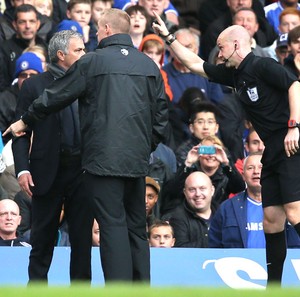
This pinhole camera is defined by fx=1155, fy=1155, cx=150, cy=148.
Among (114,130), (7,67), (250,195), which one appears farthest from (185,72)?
(114,130)

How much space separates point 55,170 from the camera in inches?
381

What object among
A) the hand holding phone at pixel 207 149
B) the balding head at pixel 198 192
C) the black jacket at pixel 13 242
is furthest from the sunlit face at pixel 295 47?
the black jacket at pixel 13 242

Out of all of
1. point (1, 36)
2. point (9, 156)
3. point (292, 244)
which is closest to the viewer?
point (292, 244)

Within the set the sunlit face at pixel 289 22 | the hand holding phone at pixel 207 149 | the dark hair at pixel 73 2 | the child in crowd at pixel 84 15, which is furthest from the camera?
the sunlit face at pixel 289 22

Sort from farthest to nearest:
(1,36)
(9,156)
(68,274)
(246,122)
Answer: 1. (1,36)
2. (246,122)
3. (9,156)
4. (68,274)

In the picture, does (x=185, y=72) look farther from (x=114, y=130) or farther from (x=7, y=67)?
(x=114, y=130)

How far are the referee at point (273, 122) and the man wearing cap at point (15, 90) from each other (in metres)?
4.61

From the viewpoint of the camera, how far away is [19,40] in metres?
15.3

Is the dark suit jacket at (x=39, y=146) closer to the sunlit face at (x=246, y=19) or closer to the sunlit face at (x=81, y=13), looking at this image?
the sunlit face at (x=81, y=13)

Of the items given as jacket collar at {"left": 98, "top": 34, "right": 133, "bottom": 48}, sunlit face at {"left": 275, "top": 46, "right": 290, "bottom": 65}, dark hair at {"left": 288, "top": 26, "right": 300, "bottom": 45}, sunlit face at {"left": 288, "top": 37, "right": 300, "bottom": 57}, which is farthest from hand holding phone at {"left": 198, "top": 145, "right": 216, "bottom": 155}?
jacket collar at {"left": 98, "top": 34, "right": 133, "bottom": 48}

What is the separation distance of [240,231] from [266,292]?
6270 mm

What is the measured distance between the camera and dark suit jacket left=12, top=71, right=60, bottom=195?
382 inches

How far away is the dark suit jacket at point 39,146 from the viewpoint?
382 inches

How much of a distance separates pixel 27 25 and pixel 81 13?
980 millimetres
